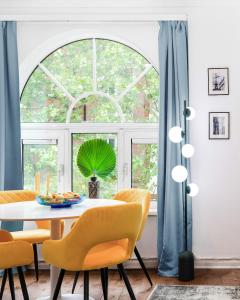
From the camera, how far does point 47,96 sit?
511 cm

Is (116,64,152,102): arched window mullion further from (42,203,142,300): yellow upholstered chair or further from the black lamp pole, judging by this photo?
(42,203,142,300): yellow upholstered chair

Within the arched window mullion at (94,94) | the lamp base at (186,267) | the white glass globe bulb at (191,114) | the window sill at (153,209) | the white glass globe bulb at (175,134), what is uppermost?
the arched window mullion at (94,94)

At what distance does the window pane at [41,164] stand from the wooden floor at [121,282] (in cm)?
89

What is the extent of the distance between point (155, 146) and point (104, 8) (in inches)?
56.8

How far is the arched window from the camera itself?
5043mm

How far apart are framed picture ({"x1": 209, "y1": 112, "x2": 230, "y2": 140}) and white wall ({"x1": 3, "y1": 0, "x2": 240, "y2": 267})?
0.14ft

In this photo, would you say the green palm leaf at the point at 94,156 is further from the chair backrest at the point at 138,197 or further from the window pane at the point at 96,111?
the chair backrest at the point at 138,197

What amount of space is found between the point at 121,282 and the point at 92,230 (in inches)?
59.1

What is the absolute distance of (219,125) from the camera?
4.81m

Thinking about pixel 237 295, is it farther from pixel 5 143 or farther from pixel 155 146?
pixel 5 143

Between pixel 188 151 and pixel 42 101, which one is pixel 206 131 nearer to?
pixel 188 151

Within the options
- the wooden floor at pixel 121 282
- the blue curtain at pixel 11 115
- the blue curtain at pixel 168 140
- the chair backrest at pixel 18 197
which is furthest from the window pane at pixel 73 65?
the wooden floor at pixel 121 282

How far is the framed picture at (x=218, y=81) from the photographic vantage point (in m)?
4.81

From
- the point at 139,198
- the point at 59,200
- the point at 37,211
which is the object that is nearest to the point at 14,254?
the point at 37,211
